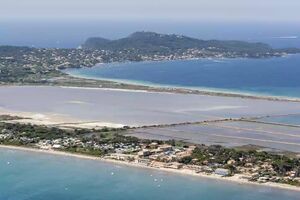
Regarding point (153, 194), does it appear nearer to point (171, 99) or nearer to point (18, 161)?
point (18, 161)

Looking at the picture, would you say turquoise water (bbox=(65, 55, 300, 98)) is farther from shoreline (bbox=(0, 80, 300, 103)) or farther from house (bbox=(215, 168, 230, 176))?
house (bbox=(215, 168, 230, 176))

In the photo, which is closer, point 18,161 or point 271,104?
point 18,161

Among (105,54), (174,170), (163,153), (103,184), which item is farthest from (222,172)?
(105,54)

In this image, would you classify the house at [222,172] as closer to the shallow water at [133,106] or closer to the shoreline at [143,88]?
the shallow water at [133,106]

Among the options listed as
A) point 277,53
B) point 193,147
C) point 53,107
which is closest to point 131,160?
point 193,147

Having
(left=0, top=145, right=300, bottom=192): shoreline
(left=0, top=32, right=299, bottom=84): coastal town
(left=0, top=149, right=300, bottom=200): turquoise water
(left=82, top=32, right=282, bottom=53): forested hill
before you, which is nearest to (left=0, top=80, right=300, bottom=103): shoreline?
(left=0, top=32, right=299, bottom=84): coastal town

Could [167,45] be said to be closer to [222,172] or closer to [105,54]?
[105,54]

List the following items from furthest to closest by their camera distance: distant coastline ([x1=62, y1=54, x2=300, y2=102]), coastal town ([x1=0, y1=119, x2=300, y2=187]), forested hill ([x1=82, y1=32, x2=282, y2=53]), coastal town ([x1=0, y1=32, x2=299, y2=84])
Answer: forested hill ([x1=82, y1=32, x2=282, y2=53]) < coastal town ([x1=0, y1=32, x2=299, y2=84]) < distant coastline ([x1=62, y1=54, x2=300, y2=102]) < coastal town ([x1=0, y1=119, x2=300, y2=187])
